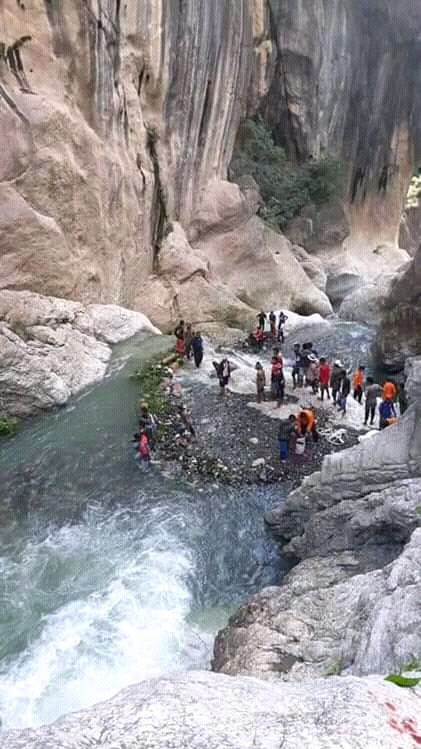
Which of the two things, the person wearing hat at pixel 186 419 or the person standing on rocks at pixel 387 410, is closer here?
the person standing on rocks at pixel 387 410

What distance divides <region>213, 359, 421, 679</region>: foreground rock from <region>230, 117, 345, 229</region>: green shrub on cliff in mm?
26829

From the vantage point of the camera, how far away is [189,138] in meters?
29.4

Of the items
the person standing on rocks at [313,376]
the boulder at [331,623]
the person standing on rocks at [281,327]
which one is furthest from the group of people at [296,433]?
the person standing on rocks at [281,327]

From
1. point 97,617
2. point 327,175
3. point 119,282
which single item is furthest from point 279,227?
point 97,617

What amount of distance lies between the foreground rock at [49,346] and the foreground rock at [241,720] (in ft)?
45.4

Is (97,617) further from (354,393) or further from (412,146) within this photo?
(412,146)

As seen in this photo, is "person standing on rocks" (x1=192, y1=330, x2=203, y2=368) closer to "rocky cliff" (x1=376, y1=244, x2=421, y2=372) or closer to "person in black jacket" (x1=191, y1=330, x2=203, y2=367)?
"person in black jacket" (x1=191, y1=330, x2=203, y2=367)

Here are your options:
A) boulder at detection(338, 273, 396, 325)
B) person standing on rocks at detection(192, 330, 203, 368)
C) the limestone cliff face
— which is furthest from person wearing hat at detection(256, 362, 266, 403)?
boulder at detection(338, 273, 396, 325)

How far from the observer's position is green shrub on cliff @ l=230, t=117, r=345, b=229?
116 ft

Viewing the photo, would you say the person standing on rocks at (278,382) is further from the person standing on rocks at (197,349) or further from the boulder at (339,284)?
the boulder at (339,284)

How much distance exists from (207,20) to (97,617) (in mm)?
27857

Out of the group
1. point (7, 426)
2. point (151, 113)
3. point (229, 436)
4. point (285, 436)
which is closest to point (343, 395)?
point (285, 436)

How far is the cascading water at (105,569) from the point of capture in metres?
8.68

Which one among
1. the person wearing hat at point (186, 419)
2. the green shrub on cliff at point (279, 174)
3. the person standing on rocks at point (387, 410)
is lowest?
the person wearing hat at point (186, 419)
